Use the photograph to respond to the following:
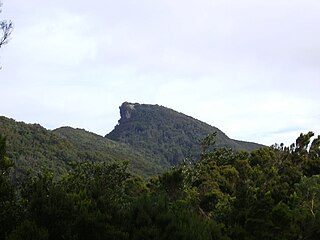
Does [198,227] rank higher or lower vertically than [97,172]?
lower

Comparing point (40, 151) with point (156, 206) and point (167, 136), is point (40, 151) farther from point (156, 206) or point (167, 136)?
point (167, 136)

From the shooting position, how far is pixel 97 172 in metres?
23.0

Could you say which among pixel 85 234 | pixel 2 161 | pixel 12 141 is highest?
pixel 12 141

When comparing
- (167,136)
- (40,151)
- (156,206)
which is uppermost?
(167,136)

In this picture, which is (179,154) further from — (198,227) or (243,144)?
(198,227)

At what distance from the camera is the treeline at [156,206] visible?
1186 cm

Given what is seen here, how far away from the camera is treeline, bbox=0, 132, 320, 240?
11.9 m

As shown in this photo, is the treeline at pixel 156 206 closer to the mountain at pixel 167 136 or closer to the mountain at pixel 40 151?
the mountain at pixel 40 151

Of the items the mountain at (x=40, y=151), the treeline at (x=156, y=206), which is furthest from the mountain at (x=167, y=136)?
the treeline at (x=156, y=206)

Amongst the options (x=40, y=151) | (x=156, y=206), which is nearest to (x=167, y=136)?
(x=40, y=151)

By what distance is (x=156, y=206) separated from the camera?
43.9ft

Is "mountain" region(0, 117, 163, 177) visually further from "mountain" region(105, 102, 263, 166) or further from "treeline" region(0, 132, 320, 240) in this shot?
"treeline" region(0, 132, 320, 240)

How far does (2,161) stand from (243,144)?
178 metres

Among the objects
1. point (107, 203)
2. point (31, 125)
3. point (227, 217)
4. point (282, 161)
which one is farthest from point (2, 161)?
point (31, 125)
